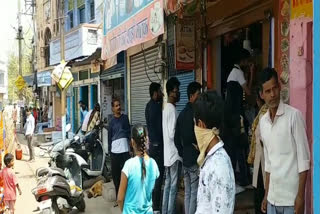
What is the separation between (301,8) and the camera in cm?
351

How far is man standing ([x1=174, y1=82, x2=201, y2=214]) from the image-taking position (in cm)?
442

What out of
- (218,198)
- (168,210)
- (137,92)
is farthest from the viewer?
(137,92)

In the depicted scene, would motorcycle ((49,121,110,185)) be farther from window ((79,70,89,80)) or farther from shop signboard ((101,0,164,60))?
window ((79,70,89,80))

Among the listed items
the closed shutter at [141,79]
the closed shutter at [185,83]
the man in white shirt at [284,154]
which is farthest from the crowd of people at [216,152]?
the closed shutter at [141,79]

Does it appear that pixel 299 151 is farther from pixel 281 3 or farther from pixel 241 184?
pixel 241 184

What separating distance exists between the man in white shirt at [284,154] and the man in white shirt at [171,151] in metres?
2.15

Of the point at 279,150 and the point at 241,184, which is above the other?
the point at 279,150

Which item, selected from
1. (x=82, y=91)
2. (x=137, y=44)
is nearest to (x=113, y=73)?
(x=82, y=91)

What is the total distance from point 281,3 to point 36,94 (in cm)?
2953

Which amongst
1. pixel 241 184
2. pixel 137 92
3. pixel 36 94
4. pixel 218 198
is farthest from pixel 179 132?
pixel 36 94

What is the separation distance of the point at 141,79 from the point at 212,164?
25.1 ft

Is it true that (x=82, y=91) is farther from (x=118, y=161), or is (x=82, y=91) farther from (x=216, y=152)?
(x=216, y=152)

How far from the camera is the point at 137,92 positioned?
10039 mm

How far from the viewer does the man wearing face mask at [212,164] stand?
2137 mm
